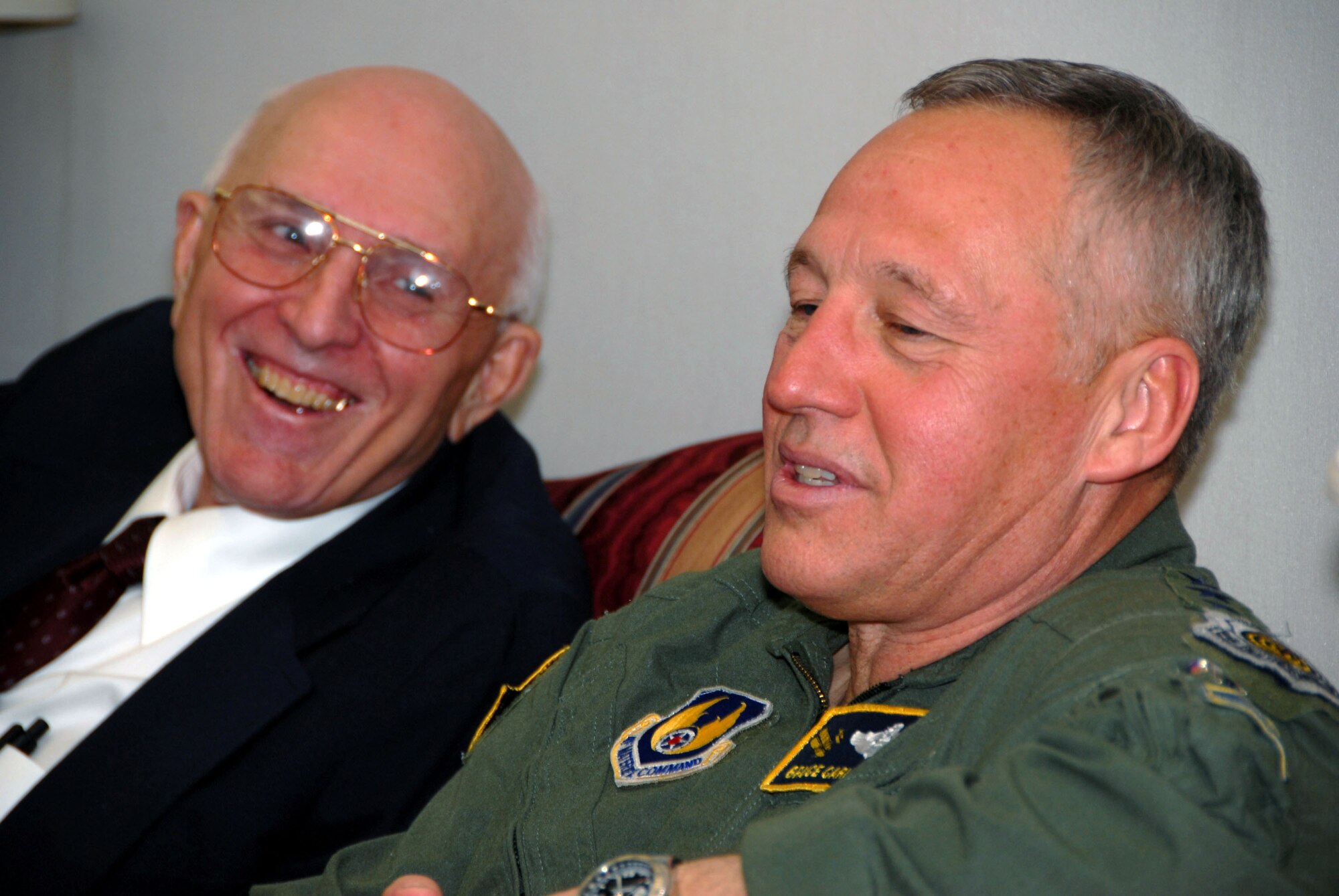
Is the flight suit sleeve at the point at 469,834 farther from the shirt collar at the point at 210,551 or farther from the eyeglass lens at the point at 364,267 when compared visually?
the eyeglass lens at the point at 364,267

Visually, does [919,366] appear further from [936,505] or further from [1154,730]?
[1154,730]

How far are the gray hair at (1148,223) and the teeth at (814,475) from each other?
27cm

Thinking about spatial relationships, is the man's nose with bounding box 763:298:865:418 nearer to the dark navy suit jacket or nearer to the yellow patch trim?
the yellow patch trim

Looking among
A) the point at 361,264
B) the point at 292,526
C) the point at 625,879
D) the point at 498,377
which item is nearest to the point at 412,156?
the point at 361,264

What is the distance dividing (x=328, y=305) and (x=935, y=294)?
1.08 meters

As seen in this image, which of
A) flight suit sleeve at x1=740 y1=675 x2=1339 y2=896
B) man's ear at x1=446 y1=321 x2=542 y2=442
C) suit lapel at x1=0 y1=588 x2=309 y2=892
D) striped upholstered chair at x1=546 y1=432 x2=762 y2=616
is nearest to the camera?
flight suit sleeve at x1=740 y1=675 x2=1339 y2=896

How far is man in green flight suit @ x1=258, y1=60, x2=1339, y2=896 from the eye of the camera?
38.9 inches

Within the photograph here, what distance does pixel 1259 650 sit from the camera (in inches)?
37.1

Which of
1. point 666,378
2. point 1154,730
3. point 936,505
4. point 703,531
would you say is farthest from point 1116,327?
point 666,378

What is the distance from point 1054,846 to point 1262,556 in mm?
974

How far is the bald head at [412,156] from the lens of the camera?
1.92 m

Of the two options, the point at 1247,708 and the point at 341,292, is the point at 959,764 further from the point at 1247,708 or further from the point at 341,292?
the point at 341,292

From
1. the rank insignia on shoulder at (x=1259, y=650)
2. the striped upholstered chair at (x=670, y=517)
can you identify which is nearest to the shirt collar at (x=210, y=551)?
the striped upholstered chair at (x=670, y=517)

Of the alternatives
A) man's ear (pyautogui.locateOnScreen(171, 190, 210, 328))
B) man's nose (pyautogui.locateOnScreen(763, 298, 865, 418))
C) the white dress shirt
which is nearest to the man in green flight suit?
man's nose (pyautogui.locateOnScreen(763, 298, 865, 418))
